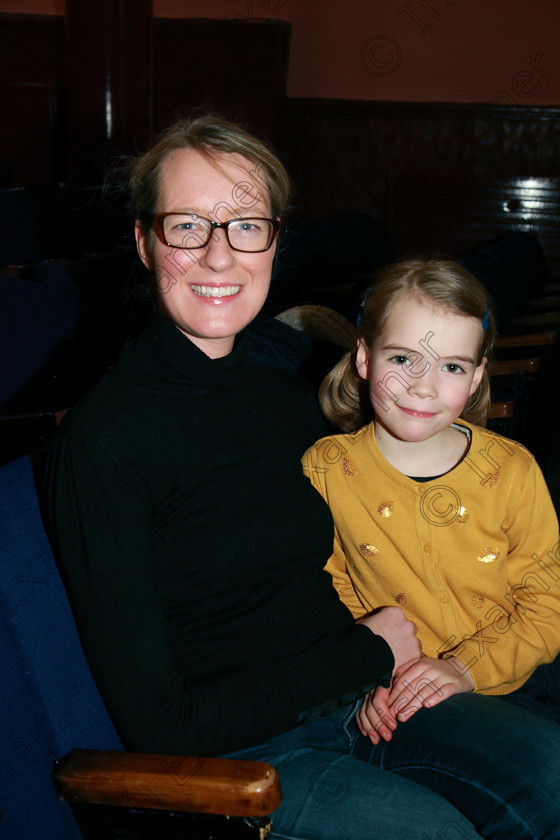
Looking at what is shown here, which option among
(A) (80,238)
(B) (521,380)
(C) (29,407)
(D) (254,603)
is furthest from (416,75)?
(D) (254,603)

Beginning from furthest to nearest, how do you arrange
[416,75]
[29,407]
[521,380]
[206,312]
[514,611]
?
[416,75]
[521,380]
[29,407]
[514,611]
[206,312]

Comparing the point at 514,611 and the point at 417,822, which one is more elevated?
the point at 514,611

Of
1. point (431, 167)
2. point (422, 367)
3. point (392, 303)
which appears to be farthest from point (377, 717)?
point (431, 167)

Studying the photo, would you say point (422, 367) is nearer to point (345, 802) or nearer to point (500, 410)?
point (345, 802)

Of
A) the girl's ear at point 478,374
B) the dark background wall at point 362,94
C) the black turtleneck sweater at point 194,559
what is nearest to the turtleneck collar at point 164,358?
the black turtleneck sweater at point 194,559

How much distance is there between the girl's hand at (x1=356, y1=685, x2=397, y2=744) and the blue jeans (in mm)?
23

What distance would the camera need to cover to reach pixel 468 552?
1217 mm

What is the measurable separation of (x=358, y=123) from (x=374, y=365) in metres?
4.41

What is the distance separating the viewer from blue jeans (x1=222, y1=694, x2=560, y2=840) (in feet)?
3.19

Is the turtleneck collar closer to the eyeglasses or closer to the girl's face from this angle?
the eyeglasses

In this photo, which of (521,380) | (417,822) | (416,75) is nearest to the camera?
(417,822)

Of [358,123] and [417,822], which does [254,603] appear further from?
[358,123]

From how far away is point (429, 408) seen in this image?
3.97 ft

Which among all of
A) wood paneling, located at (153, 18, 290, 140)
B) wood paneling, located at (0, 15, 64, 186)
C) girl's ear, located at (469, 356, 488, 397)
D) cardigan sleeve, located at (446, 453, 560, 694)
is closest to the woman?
cardigan sleeve, located at (446, 453, 560, 694)
